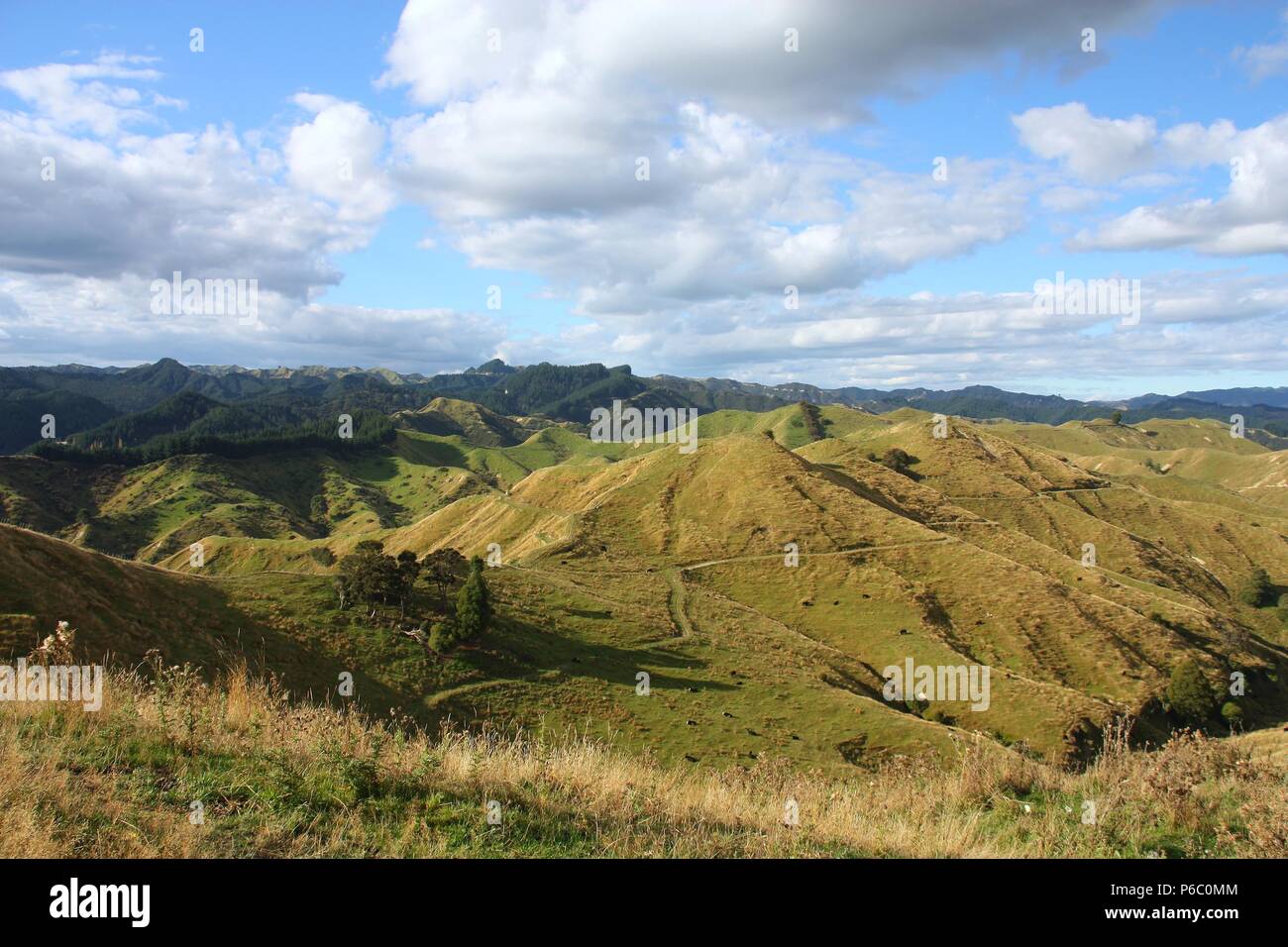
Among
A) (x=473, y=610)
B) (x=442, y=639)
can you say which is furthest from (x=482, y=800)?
(x=473, y=610)

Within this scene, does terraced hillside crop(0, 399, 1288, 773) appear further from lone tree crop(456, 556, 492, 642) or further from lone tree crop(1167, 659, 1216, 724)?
lone tree crop(456, 556, 492, 642)

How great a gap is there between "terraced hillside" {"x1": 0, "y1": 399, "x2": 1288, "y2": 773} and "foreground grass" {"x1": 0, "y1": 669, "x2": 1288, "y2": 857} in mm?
12966

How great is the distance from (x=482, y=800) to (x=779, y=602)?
7492cm

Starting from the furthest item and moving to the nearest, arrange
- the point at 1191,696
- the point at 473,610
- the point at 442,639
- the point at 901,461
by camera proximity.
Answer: the point at 901,461 → the point at 1191,696 → the point at 473,610 → the point at 442,639

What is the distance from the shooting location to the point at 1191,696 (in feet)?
211

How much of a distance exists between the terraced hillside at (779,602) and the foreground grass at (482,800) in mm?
12966

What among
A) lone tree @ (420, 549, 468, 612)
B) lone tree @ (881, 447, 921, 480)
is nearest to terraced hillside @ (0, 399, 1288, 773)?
lone tree @ (881, 447, 921, 480)

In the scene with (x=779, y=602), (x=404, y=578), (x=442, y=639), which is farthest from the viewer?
(x=779, y=602)

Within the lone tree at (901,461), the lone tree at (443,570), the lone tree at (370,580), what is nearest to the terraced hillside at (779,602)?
the lone tree at (901,461)

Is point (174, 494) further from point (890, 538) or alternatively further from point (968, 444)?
point (968, 444)

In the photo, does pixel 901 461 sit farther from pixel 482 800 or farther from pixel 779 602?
pixel 482 800

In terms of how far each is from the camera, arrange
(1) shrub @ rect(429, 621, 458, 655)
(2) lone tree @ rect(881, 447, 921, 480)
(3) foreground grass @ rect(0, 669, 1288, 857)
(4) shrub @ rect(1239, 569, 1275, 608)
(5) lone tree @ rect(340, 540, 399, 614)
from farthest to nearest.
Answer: (2) lone tree @ rect(881, 447, 921, 480) < (4) shrub @ rect(1239, 569, 1275, 608) < (5) lone tree @ rect(340, 540, 399, 614) < (1) shrub @ rect(429, 621, 458, 655) < (3) foreground grass @ rect(0, 669, 1288, 857)

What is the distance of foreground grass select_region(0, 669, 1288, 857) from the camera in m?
6.72
